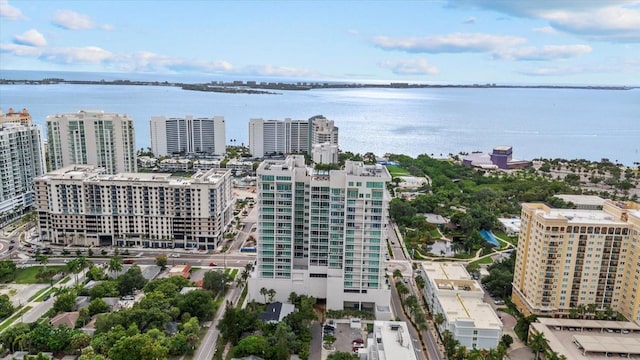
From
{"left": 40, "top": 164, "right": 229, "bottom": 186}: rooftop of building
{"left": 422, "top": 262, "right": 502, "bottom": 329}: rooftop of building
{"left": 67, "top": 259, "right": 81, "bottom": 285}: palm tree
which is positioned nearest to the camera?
{"left": 422, "top": 262, "right": 502, "bottom": 329}: rooftop of building

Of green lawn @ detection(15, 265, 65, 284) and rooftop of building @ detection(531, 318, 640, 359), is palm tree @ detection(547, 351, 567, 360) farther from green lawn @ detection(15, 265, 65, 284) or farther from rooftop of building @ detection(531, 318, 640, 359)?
green lawn @ detection(15, 265, 65, 284)

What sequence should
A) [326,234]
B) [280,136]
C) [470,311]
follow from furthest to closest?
[280,136] < [326,234] < [470,311]

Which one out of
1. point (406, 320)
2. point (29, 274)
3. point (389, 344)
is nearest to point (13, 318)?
point (29, 274)

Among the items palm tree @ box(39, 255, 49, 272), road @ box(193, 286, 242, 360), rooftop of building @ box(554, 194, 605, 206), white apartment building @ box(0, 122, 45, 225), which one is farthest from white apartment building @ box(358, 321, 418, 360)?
white apartment building @ box(0, 122, 45, 225)

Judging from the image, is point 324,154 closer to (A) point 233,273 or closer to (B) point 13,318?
(A) point 233,273

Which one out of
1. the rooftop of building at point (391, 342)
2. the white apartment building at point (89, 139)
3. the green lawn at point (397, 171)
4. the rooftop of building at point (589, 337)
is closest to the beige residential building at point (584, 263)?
the rooftop of building at point (589, 337)

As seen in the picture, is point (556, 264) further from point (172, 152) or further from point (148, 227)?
point (172, 152)

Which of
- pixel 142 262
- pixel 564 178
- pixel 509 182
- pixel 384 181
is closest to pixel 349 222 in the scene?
pixel 384 181
